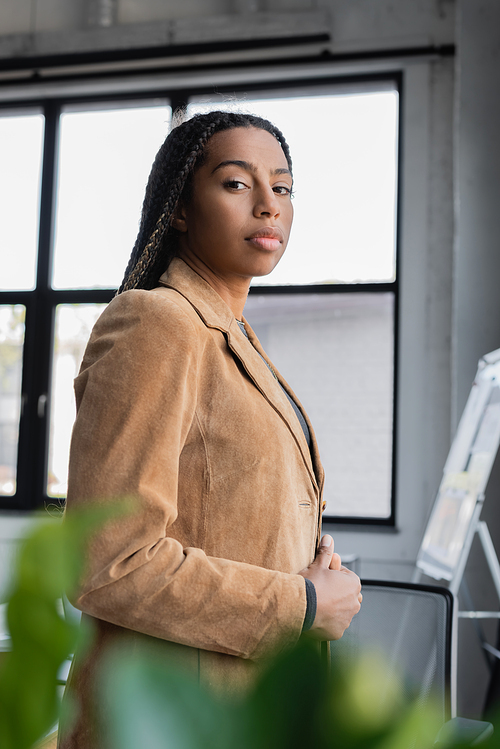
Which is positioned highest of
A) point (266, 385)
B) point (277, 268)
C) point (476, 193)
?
point (476, 193)

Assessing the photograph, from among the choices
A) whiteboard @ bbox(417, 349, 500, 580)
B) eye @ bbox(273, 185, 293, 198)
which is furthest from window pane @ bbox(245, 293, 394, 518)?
eye @ bbox(273, 185, 293, 198)

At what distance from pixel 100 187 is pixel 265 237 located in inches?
146

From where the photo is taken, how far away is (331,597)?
891 mm

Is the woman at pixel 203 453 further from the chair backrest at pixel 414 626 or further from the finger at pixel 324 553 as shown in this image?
the chair backrest at pixel 414 626

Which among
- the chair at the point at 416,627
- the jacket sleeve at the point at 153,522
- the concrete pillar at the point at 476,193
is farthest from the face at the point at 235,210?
the concrete pillar at the point at 476,193

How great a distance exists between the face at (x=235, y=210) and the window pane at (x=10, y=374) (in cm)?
365

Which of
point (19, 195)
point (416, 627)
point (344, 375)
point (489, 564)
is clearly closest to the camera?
point (416, 627)

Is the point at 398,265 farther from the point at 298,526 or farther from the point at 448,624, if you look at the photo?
the point at 298,526

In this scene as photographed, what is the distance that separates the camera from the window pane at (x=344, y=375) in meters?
3.96

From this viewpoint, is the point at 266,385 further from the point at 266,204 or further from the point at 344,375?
the point at 344,375

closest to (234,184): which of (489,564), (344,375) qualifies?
(489,564)

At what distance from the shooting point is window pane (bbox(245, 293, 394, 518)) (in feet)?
13.0

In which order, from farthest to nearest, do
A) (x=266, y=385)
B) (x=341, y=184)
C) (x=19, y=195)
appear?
(x=19, y=195) < (x=341, y=184) < (x=266, y=385)

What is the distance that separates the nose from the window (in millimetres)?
2930
